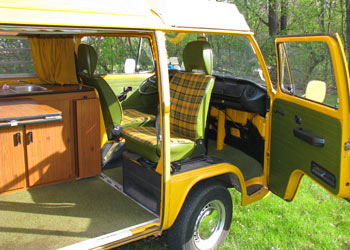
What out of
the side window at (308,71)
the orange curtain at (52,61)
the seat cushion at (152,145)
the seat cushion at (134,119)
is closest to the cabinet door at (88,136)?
the seat cushion at (134,119)

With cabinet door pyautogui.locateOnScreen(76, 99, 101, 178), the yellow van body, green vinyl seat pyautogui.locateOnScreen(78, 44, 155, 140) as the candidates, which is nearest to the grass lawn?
the yellow van body

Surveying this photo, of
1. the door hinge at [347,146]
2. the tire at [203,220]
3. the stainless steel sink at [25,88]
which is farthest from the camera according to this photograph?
the stainless steel sink at [25,88]

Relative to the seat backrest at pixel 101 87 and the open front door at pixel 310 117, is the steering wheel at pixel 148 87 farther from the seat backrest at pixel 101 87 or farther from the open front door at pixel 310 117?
the open front door at pixel 310 117

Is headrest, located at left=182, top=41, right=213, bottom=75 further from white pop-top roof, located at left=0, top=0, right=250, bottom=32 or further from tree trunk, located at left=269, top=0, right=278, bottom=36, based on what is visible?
tree trunk, located at left=269, top=0, right=278, bottom=36

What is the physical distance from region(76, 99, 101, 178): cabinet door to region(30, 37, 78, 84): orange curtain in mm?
817

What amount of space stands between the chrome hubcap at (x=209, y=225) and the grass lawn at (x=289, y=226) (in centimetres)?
20

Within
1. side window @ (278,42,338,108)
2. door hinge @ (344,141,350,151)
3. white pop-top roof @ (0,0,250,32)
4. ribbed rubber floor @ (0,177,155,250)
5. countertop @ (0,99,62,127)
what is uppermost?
white pop-top roof @ (0,0,250,32)

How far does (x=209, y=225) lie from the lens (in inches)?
133

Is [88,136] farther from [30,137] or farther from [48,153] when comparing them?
[30,137]

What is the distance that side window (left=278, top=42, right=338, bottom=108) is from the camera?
3.03m

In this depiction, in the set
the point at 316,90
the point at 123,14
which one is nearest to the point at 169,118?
the point at 123,14

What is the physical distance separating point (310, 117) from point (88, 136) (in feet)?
7.76

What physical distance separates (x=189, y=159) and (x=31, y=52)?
277 centimetres

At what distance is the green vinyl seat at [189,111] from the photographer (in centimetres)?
336
